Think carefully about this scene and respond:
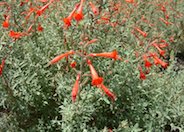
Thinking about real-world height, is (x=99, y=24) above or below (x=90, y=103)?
above

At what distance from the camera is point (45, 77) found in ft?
12.1

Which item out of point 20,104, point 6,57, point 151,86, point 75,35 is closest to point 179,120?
point 151,86

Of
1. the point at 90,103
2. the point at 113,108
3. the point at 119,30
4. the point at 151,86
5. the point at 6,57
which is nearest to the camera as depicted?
the point at 90,103

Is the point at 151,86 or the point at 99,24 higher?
the point at 99,24

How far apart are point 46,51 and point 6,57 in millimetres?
560

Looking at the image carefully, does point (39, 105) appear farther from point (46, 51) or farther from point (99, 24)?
point (99, 24)

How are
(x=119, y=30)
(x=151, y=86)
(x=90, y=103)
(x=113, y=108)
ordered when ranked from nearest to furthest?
(x=90, y=103) < (x=113, y=108) < (x=151, y=86) < (x=119, y=30)

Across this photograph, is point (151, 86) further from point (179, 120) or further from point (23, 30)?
point (23, 30)

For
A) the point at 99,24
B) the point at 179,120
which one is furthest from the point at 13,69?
the point at 179,120

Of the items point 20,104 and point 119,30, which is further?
point 119,30

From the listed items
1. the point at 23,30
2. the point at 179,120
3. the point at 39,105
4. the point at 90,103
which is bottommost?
the point at 179,120

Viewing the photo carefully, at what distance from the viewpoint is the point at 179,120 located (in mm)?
4164

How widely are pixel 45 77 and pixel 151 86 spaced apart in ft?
4.38

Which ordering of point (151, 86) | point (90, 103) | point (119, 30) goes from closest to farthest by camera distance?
point (90, 103), point (151, 86), point (119, 30)
